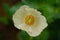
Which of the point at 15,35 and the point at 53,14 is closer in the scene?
the point at 53,14

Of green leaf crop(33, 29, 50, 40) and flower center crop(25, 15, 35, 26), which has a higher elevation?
flower center crop(25, 15, 35, 26)

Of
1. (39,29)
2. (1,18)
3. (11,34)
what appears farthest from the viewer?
(11,34)

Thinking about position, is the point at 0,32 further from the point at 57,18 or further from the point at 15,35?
the point at 57,18

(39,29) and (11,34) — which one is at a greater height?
(39,29)

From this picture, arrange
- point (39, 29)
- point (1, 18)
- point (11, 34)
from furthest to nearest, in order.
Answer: point (11, 34) < point (1, 18) < point (39, 29)

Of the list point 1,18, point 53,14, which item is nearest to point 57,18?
point 53,14

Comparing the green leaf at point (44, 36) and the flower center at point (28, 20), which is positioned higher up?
the flower center at point (28, 20)

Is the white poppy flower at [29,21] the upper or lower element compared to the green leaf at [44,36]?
upper

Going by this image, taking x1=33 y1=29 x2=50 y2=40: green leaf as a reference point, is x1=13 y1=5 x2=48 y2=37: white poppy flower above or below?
above
